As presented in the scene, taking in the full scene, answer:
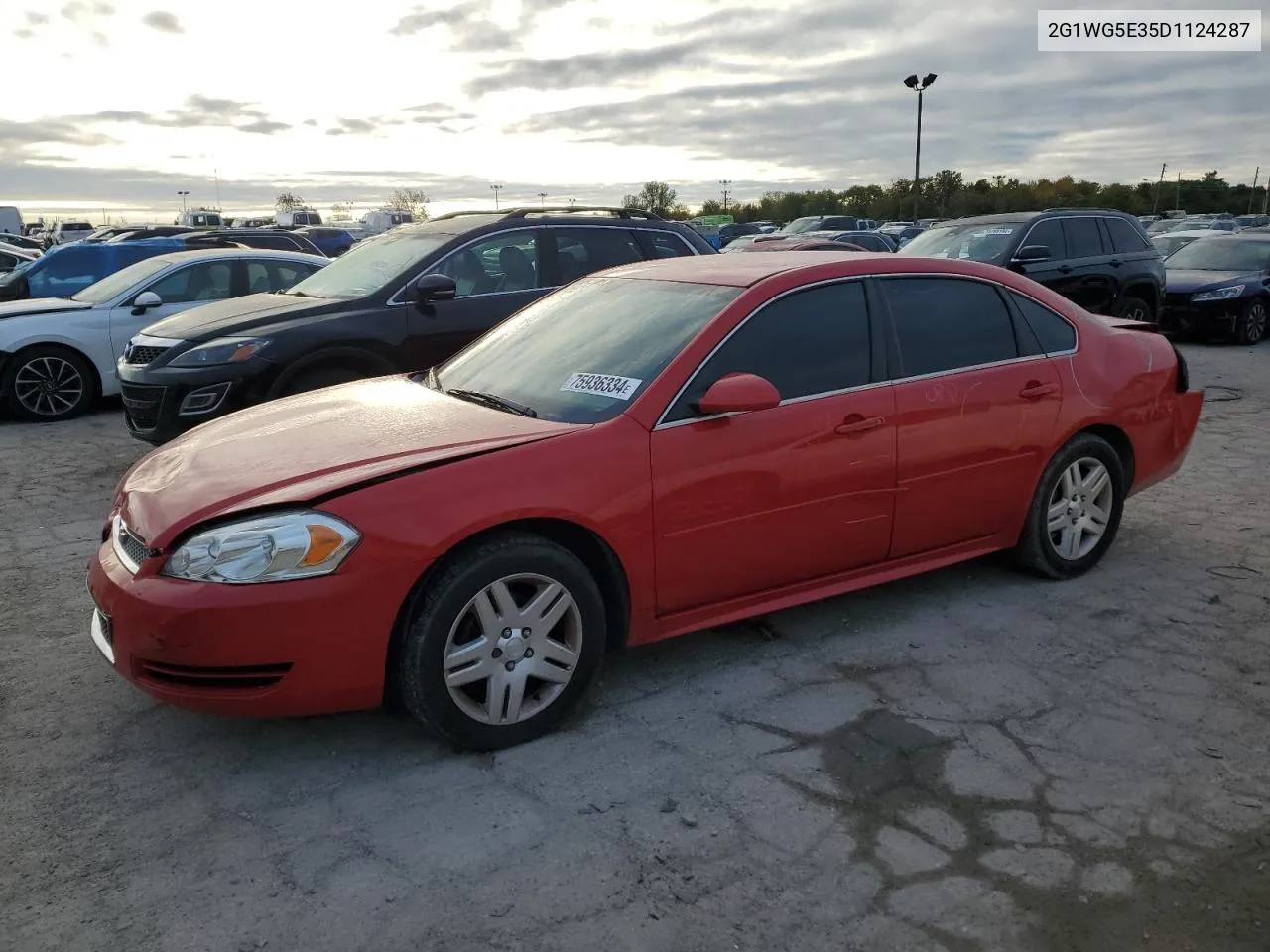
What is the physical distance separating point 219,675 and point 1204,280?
14.5 metres

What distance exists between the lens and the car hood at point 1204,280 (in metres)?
13.7

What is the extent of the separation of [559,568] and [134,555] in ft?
4.52

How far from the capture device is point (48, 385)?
948 cm

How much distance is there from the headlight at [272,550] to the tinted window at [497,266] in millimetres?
4319

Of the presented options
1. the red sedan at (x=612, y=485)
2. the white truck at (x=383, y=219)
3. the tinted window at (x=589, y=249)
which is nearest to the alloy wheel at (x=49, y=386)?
the tinted window at (x=589, y=249)

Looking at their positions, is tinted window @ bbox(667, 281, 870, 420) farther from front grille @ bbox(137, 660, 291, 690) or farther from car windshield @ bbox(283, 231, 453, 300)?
car windshield @ bbox(283, 231, 453, 300)

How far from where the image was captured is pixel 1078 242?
461 inches

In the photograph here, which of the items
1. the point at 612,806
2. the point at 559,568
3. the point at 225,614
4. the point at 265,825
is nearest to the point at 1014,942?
the point at 612,806

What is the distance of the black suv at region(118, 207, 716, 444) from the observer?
6.65 metres

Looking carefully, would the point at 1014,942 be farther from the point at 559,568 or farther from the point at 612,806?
the point at 559,568

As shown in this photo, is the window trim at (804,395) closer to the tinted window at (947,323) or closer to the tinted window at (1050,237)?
the tinted window at (947,323)

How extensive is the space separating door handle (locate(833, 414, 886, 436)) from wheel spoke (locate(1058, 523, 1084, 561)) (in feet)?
4.69

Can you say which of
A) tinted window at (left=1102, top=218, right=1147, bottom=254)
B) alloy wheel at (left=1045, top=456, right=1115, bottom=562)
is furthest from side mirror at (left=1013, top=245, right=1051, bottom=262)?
alloy wheel at (left=1045, top=456, right=1115, bottom=562)

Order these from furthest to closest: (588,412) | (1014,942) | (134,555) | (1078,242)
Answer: (1078,242)
(588,412)
(134,555)
(1014,942)
